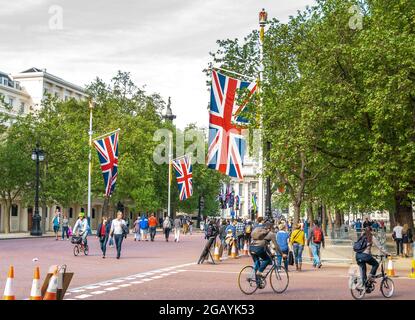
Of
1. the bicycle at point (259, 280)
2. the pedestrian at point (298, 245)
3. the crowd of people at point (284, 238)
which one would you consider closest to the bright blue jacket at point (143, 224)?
the crowd of people at point (284, 238)

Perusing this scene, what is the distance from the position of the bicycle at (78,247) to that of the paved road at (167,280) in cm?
108

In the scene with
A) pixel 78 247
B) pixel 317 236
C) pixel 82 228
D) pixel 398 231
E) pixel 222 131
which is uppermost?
pixel 222 131

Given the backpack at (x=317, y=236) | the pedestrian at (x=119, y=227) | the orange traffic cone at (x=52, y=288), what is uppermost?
the pedestrian at (x=119, y=227)

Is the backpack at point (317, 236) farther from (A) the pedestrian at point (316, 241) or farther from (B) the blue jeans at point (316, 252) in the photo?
(B) the blue jeans at point (316, 252)

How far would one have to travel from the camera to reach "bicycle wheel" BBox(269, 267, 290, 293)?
1568 centimetres

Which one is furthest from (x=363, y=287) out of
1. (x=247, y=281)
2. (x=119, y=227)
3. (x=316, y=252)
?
(x=119, y=227)

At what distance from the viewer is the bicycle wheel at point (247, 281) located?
49.6ft

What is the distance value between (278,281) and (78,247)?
15.2 m

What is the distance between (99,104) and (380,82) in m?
51.7

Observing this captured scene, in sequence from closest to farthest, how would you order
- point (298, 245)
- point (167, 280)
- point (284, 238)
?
1. point (167, 280)
2. point (284, 238)
3. point (298, 245)

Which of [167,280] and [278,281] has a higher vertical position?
[278,281]

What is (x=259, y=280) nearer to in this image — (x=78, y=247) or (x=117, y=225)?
(x=117, y=225)

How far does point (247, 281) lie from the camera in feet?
49.8
